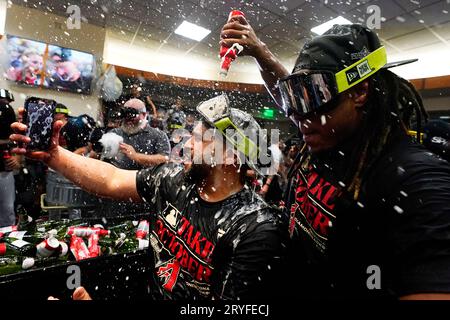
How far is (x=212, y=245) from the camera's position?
1.46m

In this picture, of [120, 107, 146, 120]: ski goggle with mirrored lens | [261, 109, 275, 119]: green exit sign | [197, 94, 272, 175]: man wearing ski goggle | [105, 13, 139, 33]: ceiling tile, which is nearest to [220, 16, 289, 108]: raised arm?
[197, 94, 272, 175]: man wearing ski goggle

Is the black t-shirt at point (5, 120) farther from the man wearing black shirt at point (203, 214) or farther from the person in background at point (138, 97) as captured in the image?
the person in background at point (138, 97)

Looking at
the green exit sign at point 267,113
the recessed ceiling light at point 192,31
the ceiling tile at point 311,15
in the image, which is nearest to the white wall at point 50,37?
the recessed ceiling light at point 192,31

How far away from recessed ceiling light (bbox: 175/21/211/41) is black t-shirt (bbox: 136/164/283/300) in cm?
635

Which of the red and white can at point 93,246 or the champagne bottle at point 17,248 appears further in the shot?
the red and white can at point 93,246

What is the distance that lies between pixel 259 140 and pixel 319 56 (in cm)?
63

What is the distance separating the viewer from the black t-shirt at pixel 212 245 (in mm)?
1351

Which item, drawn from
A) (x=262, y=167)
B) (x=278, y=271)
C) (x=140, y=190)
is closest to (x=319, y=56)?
(x=262, y=167)

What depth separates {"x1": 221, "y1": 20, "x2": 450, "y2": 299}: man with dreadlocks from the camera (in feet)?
2.84

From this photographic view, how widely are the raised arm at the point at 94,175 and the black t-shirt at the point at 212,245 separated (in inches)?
11.0

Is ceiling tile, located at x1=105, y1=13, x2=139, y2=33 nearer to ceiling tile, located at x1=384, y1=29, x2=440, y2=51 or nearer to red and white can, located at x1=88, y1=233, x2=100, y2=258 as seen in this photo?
red and white can, located at x1=88, y1=233, x2=100, y2=258

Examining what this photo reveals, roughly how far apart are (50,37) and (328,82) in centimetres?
770

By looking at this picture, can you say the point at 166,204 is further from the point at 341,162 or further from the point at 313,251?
the point at 341,162

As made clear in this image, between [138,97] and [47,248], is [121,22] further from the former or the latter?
[47,248]
